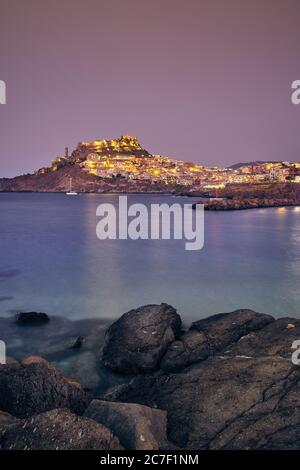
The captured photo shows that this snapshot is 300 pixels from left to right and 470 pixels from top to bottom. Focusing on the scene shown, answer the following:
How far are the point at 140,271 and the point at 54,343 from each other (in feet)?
28.4

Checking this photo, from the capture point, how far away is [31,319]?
9.80 metres

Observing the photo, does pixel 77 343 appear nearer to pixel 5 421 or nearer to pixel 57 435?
pixel 5 421

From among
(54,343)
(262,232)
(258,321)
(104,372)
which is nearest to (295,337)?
(258,321)

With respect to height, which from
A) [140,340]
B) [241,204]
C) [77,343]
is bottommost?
[77,343]

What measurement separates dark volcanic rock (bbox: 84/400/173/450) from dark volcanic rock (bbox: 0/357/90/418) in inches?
30.8

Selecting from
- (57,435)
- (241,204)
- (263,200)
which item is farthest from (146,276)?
(263,200)

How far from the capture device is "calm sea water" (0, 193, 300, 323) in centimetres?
1150

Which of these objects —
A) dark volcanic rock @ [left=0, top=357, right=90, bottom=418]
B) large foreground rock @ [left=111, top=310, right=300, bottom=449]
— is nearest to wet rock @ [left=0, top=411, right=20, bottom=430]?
dark volcanic rock @ [left=0, top=357, right=90, bottom=418]

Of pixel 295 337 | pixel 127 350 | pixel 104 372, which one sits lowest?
pixel 104 372

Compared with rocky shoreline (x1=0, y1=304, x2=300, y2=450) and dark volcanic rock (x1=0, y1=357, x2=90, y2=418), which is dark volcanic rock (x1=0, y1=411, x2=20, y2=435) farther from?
dark volcanic rock (x1=0, y1=357, x2=90, y2=418)

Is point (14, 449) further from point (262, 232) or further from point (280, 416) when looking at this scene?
point (262, 232)

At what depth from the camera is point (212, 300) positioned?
1195 cm

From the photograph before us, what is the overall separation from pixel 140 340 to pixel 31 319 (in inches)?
161

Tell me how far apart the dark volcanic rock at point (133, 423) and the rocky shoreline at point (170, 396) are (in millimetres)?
12
